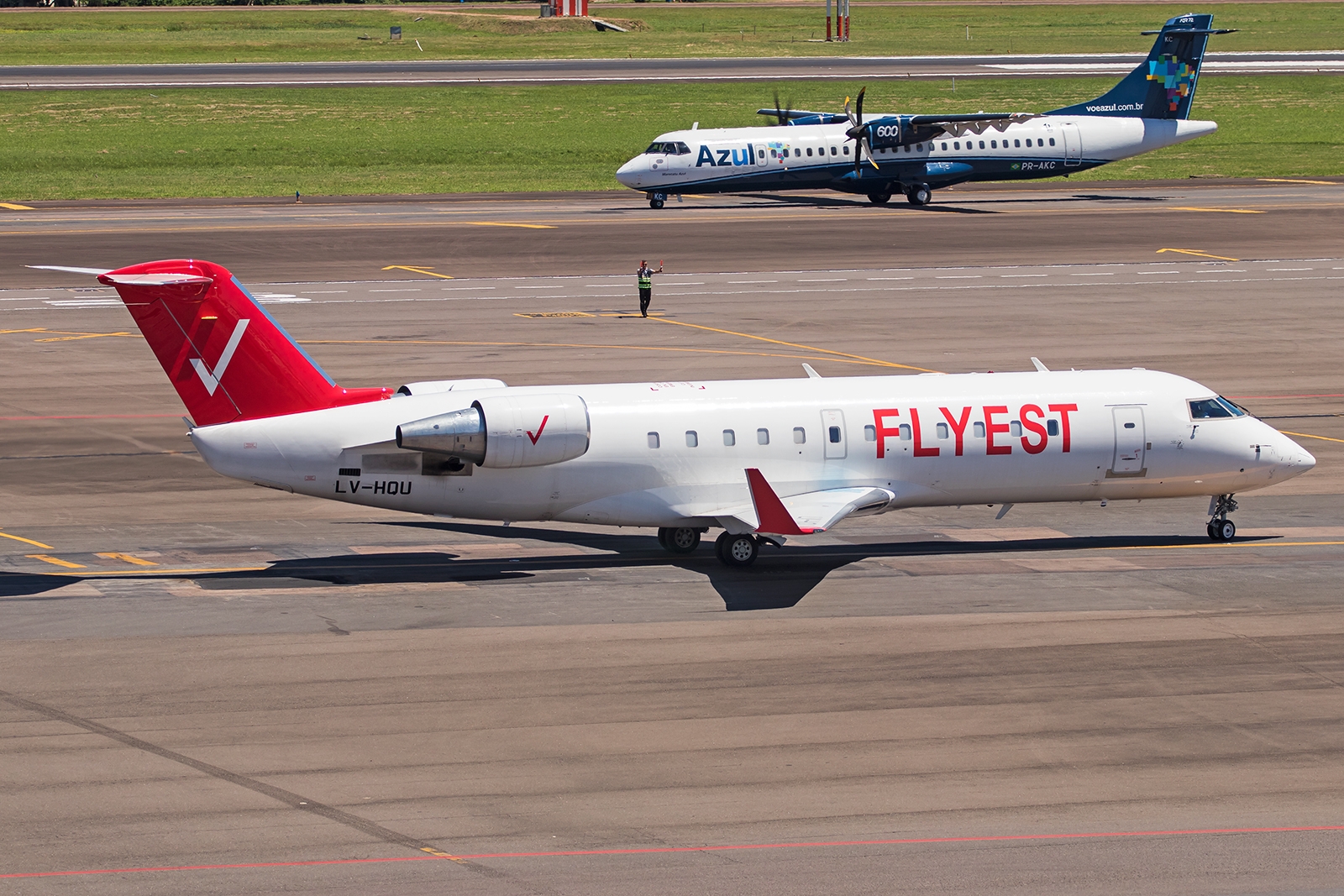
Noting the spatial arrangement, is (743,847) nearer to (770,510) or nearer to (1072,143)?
(770,510)

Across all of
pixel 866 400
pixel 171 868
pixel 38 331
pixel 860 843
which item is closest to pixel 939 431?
pixel 866 400

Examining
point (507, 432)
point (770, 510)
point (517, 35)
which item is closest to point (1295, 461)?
point (770, 510)

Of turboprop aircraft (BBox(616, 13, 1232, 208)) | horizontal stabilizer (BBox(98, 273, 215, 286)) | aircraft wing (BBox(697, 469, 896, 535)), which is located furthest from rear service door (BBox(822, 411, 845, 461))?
turboprop aircraft (BBox(616, 13, 1232, 208))

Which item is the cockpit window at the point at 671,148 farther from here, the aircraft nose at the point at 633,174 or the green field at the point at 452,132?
the green field at the point at 452,132

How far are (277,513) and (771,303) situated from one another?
30410 millimetres

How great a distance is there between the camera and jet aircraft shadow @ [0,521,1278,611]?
30.5 m

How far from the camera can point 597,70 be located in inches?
5758

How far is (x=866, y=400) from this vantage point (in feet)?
107

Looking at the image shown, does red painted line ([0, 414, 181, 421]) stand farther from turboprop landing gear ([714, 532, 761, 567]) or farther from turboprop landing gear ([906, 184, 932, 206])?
turboprop landing gear ([906, 184, 932, 206])

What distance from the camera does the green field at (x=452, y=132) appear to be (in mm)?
100250

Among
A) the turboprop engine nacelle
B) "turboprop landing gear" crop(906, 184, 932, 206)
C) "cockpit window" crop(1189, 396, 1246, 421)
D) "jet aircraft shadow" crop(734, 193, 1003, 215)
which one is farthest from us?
"turboprop landing gear" crop(906, 184, 932, 206)

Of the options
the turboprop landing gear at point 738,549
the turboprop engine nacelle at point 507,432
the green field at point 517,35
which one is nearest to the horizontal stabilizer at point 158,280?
the turboprop engine nacelle at point 507,432

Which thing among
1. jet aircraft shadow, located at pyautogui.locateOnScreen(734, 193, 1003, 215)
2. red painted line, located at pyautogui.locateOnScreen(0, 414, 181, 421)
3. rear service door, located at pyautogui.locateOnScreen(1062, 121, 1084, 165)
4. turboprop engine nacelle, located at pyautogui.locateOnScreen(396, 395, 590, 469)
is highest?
rear service door, located at pyautogui.locateOnScreen(1062, 121, 1084, 165)

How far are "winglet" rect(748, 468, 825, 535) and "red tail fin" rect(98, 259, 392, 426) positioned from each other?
8041mm
